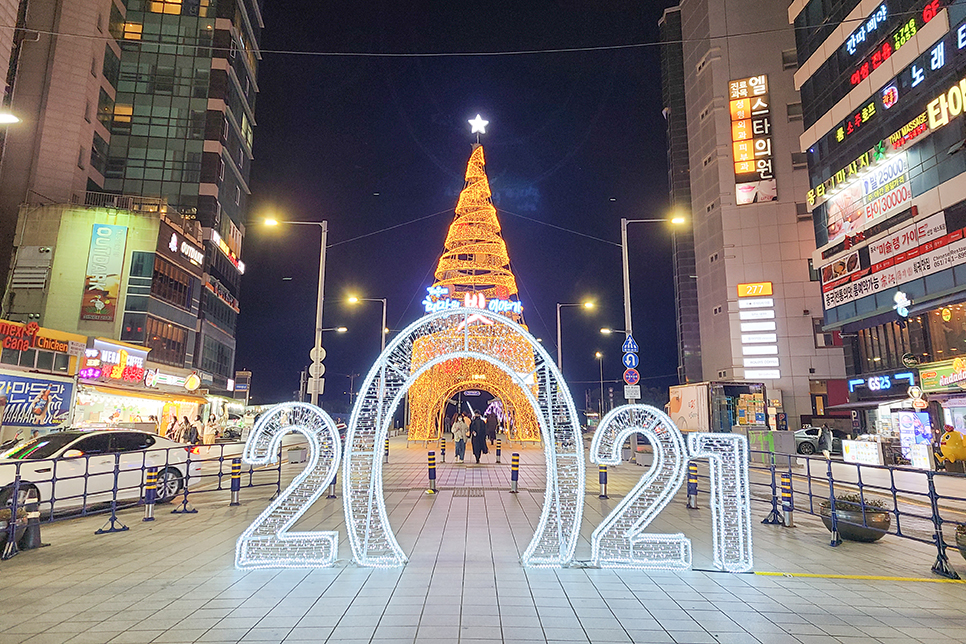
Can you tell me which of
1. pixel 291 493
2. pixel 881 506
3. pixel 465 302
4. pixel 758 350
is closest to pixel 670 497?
pixel 881 506

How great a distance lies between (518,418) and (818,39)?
29958 millimetres

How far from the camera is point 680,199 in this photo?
62.7 m

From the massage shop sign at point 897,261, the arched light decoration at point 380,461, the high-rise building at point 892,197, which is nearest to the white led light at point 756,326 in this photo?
the high-rise building at point 892,197

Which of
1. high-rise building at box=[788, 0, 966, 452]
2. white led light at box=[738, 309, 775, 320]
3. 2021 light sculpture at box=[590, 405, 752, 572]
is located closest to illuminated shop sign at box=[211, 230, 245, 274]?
high-rise building at box=[788, 0, 966, 452]

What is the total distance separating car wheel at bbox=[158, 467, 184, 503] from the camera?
11934mm

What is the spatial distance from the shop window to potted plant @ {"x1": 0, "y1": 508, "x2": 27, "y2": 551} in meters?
17.9

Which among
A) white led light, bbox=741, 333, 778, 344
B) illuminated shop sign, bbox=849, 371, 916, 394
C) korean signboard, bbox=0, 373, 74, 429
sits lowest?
korean signboard, bbox=0, 373, 74, 429

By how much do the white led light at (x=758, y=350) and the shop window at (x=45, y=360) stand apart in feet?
138

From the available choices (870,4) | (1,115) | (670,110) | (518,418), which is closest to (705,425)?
(518,418)

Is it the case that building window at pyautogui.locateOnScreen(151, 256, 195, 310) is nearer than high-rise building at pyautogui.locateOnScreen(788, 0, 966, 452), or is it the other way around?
high-rise building at pyautogui.locateOnScreen(788, 0, 966, 452)

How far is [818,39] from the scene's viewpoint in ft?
107

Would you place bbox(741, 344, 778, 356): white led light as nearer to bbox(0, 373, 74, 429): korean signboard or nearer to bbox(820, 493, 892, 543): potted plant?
bbox(820, 493, 892, 543): potted plant

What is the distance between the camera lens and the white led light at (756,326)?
4019 centimetres

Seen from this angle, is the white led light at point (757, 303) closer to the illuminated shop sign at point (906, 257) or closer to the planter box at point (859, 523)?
the illuminated shop sign at point (906, 257)
